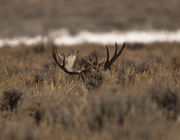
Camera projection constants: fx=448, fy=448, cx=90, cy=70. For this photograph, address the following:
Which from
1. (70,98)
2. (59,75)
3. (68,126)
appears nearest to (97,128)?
(68,126)

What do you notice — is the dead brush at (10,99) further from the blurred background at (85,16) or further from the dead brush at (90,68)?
the blurred background at (85,16)

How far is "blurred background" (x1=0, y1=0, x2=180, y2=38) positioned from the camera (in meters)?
28.5

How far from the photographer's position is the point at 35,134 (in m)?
3.93

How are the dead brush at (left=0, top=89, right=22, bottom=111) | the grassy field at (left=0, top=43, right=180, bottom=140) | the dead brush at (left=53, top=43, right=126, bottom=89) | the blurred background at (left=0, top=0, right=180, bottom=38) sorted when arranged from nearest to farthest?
the grassy field at (left=0, top=43, right=180, bottom=140)
the dead brush at (left=0, top=89, right=22, bottom=111)
the dead brush at (left=53, top=43, right=126, bottom=89)
the blurred background at (left=0, top=0, right=180, bottom=38)

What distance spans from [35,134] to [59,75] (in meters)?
3.30

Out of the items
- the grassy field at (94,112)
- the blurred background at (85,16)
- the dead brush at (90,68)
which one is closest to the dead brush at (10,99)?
the grassy field at (94,112)

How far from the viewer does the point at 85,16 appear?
31.2 meters

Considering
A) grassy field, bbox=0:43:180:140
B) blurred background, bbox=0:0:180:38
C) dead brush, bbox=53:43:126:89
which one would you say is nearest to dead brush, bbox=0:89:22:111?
grassy field, bbox=0:43:180:140

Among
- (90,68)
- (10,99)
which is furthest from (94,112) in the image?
(90,68)

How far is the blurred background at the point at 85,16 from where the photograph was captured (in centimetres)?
2855

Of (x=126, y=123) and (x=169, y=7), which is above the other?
(x=169, y=7)

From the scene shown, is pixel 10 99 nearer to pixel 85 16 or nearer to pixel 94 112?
pixel 94 112

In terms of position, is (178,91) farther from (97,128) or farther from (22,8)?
(22,8)

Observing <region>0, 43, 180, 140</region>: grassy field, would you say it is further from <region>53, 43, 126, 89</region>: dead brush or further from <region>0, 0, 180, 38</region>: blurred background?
<region>0, 0, 180, 38</region>: blurred background
